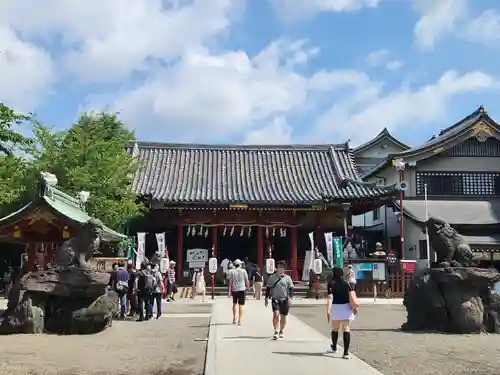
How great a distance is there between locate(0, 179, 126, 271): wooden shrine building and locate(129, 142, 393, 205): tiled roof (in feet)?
35.6

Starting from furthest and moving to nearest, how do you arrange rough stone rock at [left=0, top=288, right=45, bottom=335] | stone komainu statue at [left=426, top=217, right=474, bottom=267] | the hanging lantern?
the hanging lantern → stone komainu statue at [left=426, top=217, right=474, bottom=267] → rough stone rock at [left=0, top=288, right=45, bottom=335]

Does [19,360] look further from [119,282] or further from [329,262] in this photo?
[329,262]

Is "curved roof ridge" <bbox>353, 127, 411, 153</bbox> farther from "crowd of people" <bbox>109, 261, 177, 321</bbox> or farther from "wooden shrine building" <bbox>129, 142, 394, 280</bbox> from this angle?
"crowd of people" <bbox>109, 261, 177, 321</bbox>

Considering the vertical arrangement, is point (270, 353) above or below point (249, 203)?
below

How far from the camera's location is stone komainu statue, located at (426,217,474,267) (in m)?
15.1

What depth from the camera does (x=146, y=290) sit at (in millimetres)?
16609

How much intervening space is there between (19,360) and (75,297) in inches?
153

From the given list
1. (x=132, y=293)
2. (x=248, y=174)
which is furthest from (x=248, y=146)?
(x=132, y=293)

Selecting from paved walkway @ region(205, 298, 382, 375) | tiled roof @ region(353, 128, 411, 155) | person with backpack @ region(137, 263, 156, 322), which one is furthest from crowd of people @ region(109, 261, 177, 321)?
tiled roof @ region(353, 128, 411, 155)

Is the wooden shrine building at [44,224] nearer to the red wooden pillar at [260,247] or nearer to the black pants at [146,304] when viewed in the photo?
the black pants at [146,304]

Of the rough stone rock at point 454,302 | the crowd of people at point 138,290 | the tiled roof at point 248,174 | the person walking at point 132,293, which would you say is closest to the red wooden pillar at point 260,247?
the tiled roof at point 248,174

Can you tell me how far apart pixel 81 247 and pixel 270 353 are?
20.3ft

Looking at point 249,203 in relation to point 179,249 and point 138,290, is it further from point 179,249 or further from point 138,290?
point 138,290

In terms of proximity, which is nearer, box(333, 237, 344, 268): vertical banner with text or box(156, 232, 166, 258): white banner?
box(333, 237, 344, 268): vertical banner with text
